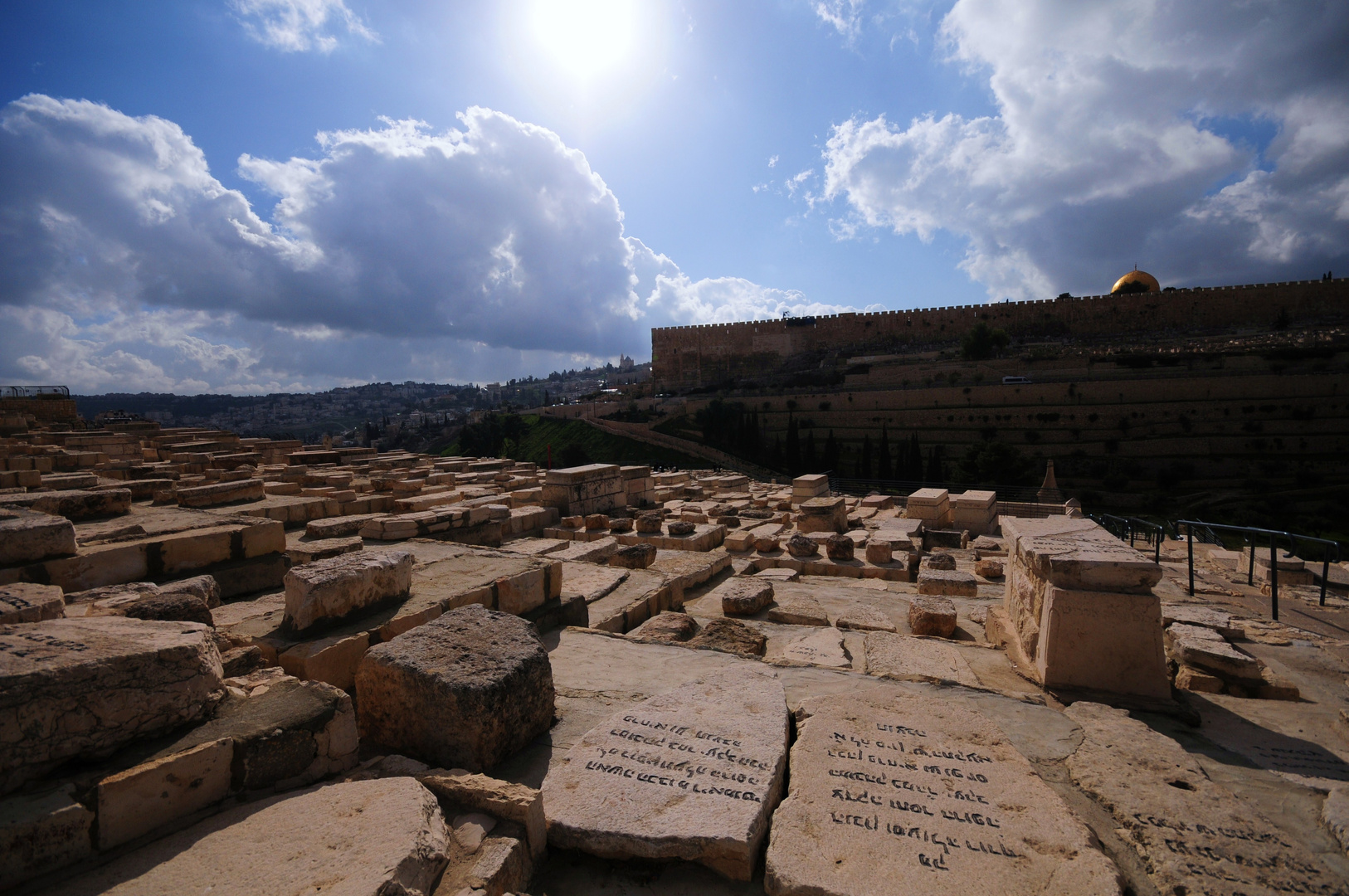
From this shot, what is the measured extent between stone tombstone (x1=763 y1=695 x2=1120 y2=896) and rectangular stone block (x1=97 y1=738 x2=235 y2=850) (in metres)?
1.75

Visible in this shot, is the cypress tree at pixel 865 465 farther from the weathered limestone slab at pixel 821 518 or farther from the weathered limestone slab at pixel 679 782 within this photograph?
the weathered limestone slab at pixel 679 782

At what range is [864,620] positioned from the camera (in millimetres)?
5121

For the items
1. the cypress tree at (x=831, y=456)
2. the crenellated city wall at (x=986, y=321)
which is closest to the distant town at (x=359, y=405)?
the crenellated city wall at (x=986, y=321)

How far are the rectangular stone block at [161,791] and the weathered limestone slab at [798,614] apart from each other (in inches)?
150

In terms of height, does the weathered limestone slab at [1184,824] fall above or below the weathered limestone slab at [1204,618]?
above

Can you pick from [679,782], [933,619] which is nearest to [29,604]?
[679,782]

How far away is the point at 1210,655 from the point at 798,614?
2621 mm

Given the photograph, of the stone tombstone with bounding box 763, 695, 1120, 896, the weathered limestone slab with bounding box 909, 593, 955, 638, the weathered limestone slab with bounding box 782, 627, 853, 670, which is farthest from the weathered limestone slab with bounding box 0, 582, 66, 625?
the weathered limestone slab with bounding box 909, 593, 955, 638

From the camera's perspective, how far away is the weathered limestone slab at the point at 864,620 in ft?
16.2

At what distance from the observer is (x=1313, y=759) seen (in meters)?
2.88

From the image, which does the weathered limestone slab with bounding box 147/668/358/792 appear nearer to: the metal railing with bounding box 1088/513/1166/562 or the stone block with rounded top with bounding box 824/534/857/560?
the metal railing with bounding box 1088/513/1166/562

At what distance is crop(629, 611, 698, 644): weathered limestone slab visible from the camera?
410cm

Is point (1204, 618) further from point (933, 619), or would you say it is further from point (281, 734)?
point (281, 734)

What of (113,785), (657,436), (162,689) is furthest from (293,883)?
(657,436)
